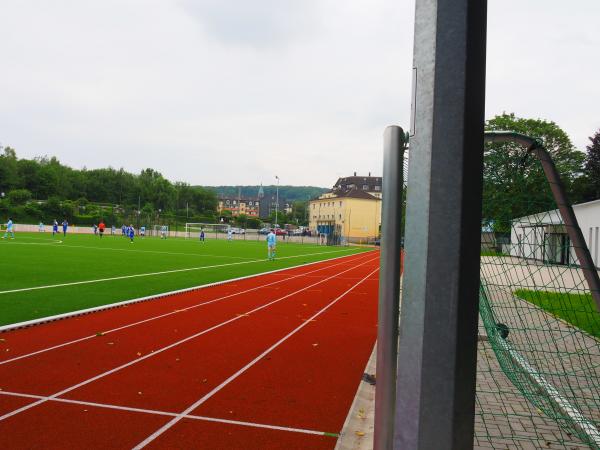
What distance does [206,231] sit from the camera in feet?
241

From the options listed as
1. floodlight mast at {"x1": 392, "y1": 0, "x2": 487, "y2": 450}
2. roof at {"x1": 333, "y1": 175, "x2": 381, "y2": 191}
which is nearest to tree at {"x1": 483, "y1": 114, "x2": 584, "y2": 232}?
floodlight mast at {"x1": 392, "y1": 0, "x2": 487, "y2": 450}

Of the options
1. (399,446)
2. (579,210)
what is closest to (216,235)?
(579,210)

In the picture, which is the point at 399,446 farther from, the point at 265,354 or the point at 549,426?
the point at 265,354

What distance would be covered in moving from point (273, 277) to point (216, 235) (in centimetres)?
5214

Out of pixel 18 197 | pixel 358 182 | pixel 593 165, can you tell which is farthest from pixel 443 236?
pixel 358 182

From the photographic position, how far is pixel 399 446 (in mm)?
1523

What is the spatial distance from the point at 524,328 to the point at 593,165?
48.6 metres

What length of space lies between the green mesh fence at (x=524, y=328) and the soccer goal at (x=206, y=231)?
62583 mm

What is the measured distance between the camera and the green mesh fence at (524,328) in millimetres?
3604

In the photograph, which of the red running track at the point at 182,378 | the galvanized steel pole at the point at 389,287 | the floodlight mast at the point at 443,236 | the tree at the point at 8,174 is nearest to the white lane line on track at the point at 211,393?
the red running track at the point at 182,378

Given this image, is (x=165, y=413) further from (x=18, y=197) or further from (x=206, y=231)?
(x=18, y=197)

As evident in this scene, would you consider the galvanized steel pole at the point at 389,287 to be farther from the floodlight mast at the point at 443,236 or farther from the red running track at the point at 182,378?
the red running track at the point at 182,378

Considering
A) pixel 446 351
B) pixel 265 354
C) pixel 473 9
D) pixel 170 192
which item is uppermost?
pixel 170 192

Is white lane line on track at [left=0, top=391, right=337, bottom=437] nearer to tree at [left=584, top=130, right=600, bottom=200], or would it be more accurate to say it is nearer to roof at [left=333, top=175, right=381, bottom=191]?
tree at [left=584, top=130, right=600, bottom=200]
